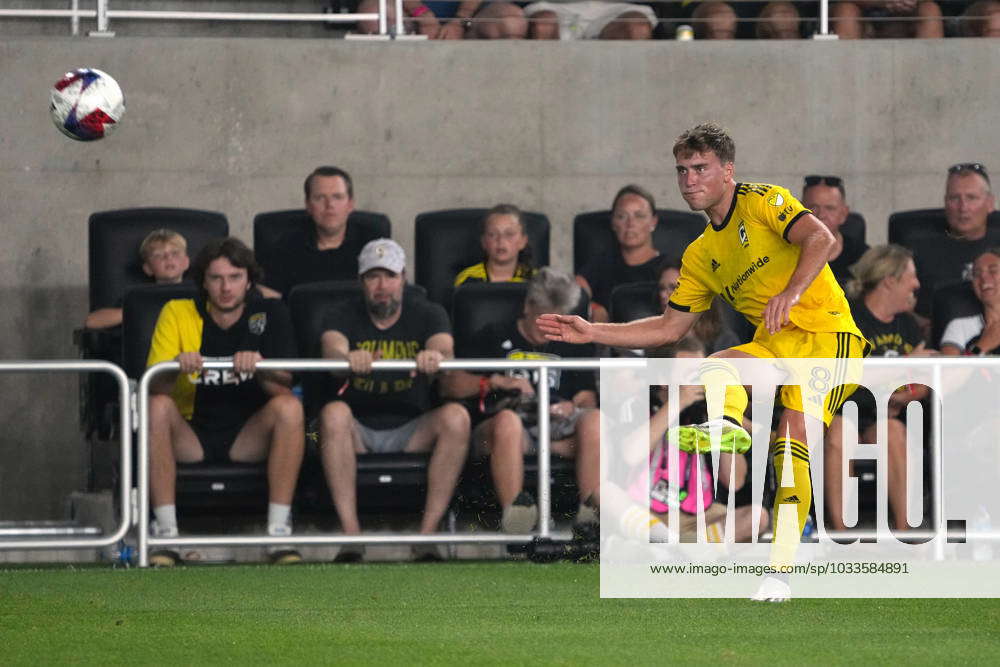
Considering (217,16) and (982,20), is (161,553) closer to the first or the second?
(217,16)

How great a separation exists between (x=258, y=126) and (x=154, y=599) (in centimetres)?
508

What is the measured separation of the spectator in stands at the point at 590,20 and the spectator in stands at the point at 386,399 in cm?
324

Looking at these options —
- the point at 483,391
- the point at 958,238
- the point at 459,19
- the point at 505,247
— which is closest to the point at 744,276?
the point at 483,391

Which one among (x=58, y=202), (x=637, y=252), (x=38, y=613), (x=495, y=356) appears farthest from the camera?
(x=58, y=202)

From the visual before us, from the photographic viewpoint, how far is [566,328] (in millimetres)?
7039

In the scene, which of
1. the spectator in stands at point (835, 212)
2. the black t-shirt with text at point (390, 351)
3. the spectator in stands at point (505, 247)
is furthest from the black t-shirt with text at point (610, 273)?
the black t-shirt with text at point (390, 351)

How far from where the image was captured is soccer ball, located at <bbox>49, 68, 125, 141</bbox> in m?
9.43

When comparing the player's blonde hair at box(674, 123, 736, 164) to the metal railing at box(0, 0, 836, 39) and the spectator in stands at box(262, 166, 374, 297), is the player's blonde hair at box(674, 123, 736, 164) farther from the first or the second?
the metal railing at box(0, 0, 836, 39)

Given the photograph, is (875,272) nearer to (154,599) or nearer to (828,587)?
(828,587)

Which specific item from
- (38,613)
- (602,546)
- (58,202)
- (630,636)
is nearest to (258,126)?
(58,202)

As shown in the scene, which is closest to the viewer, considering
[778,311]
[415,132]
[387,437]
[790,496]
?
[778,311]

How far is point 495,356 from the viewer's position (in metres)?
9.32

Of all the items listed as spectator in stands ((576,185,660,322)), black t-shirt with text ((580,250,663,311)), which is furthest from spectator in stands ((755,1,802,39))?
black t-shirt with text ((580,250,663,311))

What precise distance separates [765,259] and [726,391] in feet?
1.85
